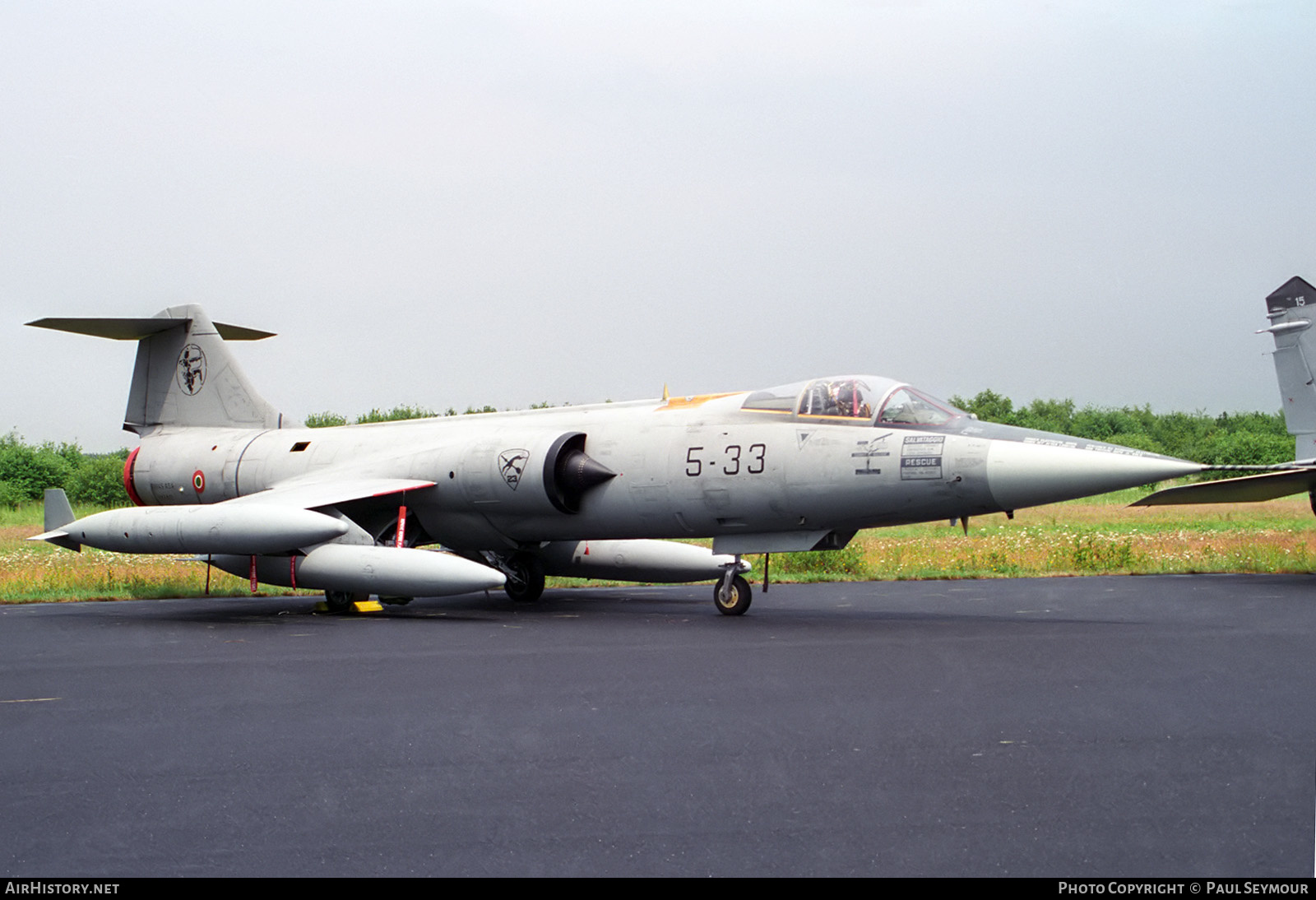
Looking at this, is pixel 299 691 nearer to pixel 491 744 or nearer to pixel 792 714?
pixel 491 744

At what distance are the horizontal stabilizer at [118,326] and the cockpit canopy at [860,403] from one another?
10.3 m

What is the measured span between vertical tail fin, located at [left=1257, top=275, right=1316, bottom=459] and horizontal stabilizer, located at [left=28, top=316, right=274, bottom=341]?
54.1 ft

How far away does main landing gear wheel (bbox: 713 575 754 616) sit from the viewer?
40.1 ft

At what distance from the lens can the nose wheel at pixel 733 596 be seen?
1224 cm

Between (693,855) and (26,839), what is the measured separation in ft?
7.69

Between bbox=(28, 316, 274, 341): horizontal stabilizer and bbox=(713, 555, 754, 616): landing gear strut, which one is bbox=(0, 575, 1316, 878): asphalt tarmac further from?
bbox=(28, 316, 274, 341): horizontal stabilizer

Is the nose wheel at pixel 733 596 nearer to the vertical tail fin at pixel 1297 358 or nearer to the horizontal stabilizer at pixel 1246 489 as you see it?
the horizontal stabilizer at pixel 1246 489

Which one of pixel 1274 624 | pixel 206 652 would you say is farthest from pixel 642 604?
pixel 1274 624

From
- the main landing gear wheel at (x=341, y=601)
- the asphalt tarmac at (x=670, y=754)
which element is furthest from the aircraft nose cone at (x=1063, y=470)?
the main landing gear wheel at (x=341, y=601)

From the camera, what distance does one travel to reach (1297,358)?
1770 centimetres

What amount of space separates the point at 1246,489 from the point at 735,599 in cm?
931

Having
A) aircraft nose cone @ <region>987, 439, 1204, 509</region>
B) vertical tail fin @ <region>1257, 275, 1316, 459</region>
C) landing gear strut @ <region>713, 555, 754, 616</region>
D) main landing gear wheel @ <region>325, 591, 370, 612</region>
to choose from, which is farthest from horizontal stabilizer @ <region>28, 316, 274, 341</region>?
vertical tail fin @ <region>1257, 275, 1316, 459</region>

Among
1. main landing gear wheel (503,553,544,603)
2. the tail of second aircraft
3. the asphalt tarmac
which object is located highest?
the tail of second aircraft

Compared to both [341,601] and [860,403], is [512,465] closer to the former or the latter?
[341,601]
